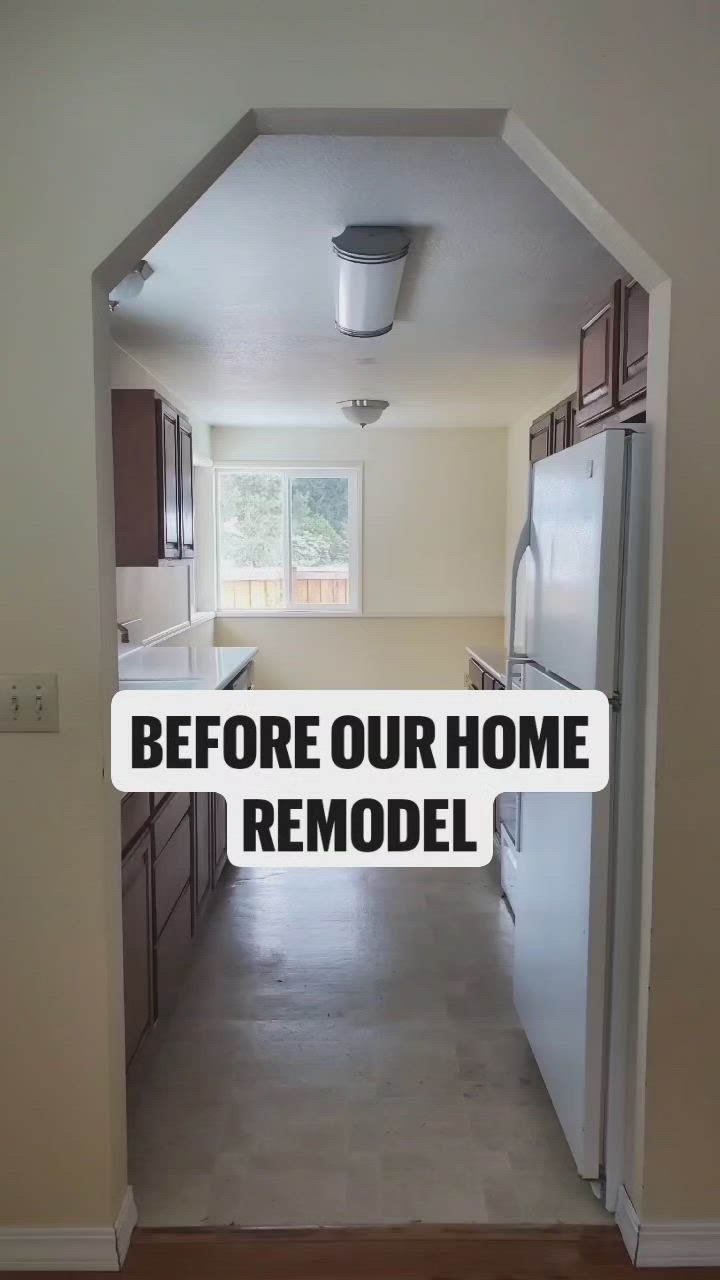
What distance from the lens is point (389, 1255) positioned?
182cm

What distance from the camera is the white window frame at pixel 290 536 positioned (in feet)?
22.8

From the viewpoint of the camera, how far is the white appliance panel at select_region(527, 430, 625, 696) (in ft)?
5.90

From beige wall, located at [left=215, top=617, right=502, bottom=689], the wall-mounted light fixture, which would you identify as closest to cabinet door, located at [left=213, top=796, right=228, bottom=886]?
the wall-mounted light fixture

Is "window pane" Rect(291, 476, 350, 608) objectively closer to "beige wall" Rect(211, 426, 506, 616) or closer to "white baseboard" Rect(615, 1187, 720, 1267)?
"beige wall" Rect(211, 426, 506, 616)

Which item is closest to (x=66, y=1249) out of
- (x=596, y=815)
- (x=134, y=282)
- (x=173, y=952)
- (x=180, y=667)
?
(x=173, y=952)

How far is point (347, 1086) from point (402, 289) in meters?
2.71

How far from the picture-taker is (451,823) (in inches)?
138

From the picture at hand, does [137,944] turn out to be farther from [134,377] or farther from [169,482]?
Result: [134,377]

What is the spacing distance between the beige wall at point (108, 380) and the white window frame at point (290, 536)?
521cm

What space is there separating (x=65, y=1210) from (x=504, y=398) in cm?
494

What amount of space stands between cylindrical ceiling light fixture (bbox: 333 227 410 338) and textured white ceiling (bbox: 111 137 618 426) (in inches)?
2.2

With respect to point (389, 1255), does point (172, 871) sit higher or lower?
higher

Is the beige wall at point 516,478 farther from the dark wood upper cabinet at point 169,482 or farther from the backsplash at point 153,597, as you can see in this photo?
the dark wood upper cabinet at point 169,482

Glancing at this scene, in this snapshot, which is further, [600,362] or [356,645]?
[356,645]
